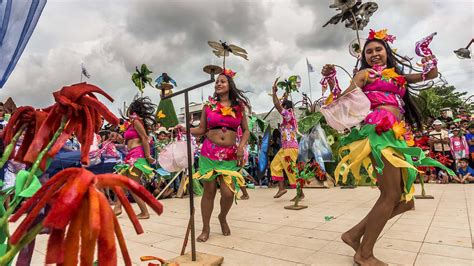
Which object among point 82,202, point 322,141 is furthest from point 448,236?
point 322,141

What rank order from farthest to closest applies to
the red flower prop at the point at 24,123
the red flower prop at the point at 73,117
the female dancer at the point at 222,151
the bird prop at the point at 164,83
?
the bird prop at the point at 164,83, the female dancer at the point at 222,151, the red flower prop at the point at 24,123, the red flower prop at the point at 73,117

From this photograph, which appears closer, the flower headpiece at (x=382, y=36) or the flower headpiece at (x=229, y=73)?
the flower headpiece at (x=382, y=36)

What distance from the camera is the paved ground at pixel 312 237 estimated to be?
8.51ft

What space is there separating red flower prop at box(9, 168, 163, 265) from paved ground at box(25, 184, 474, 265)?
2133 mm

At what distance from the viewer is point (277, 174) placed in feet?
22.0

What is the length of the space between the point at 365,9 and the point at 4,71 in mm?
3767

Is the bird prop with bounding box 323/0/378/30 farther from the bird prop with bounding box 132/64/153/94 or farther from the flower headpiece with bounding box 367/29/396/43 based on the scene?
the bird prop with bounding box 132/64/153/94

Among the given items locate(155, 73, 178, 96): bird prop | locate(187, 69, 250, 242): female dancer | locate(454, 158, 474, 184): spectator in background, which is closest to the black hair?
locate(155, 73, 178, 96): bird prop

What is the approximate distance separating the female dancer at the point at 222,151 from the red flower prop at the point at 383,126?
1.48 m


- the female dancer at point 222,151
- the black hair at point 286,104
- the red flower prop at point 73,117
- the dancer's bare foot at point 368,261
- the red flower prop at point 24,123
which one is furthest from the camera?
the black hair at point 286,104

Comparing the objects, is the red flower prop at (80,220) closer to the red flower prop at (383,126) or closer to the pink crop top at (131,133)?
the red flower prop at (383,126)

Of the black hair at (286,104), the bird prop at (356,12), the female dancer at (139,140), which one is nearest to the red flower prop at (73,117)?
the bird prop at (356,12)

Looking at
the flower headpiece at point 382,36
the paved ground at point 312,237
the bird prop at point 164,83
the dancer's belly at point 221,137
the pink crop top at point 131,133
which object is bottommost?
the paved ground at point 312,237

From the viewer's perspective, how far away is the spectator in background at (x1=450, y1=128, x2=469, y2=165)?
8.96 meters
